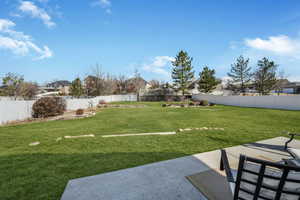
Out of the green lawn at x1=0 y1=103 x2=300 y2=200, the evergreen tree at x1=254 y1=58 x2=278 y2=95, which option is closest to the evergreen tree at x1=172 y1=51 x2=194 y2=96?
the evergreen tree at x1=254 y1=58 x2=278 y2=95

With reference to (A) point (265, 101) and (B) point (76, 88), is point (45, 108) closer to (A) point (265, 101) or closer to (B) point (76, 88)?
(B) point (76, 88)

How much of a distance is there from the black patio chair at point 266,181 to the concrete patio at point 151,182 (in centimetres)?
91

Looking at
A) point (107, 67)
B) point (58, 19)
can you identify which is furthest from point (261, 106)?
point (107, 67)

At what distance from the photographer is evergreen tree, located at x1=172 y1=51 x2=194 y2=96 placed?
25.8 m

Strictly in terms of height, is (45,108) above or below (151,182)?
above

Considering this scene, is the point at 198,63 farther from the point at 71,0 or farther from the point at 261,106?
the point at 71,0

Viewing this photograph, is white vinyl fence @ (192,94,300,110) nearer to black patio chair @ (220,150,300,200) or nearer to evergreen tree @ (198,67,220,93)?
evergreen tree @ (198,67,220,93)

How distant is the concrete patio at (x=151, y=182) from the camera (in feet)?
6.08

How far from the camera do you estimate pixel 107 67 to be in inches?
1233

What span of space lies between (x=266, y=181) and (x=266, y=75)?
28790 mm

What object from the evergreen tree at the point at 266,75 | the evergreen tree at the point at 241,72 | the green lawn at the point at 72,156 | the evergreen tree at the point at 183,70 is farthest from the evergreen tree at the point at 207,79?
the green lawn at the point at 72,156

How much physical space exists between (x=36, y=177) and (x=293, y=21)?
16.2m

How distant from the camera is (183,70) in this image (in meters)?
26.0

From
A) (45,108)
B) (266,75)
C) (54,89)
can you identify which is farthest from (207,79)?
(54,89)
